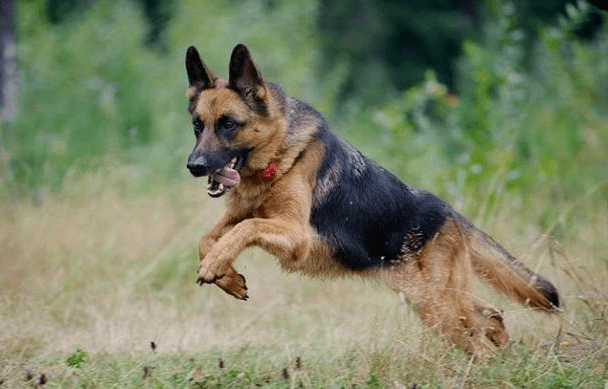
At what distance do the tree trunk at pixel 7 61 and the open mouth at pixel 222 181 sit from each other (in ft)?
18.0

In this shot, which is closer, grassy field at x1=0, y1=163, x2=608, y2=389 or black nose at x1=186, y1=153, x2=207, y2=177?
grassy field at x1=0, y1=163, x2=608, y2=389

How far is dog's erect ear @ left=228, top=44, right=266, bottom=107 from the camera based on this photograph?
5.81m

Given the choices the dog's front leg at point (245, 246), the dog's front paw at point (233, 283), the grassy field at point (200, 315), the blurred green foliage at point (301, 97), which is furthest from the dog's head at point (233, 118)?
the blurred green foliage at point (301, 97)

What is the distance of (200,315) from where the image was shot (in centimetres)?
736

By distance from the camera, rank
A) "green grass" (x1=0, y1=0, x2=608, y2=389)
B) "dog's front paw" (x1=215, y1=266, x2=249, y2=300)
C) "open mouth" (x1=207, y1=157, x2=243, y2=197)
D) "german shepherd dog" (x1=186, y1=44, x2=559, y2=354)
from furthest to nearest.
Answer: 1. "german shepherd dog" (x1=186, y1=44, x2=559, y2=354)
2. "open mouth" (x1=207, y1=157, x2=243, y2=197)
3. "dog's front paw" (x1=215, y1=266, x2=249, y2=300)
4. "green grass" (x1=0, y1=0, x2=608, y2=389)

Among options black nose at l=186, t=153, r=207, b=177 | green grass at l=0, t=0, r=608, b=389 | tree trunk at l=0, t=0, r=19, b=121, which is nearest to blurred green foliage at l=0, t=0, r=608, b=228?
green grass at l=0, t=0, r=608, b=389

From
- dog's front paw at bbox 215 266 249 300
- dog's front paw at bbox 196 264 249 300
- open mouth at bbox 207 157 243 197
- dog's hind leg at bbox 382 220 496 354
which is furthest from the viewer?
dog's hind leg at bbox 382 220 496 354

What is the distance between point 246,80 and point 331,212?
112cm

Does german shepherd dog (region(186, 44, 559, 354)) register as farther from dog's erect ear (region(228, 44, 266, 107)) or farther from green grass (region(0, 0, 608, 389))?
green grass (region(0, 0, 608, 389))

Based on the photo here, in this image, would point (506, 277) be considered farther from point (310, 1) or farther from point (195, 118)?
point (310, 1)

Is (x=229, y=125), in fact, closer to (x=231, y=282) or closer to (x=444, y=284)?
(x=231, y=282)

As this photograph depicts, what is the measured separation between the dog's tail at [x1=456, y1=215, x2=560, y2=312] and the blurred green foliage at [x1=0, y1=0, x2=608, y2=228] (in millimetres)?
1964

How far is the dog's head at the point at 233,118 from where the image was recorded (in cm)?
561

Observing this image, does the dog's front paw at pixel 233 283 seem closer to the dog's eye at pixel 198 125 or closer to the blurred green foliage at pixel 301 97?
the dog's eye at pixel 198 125
